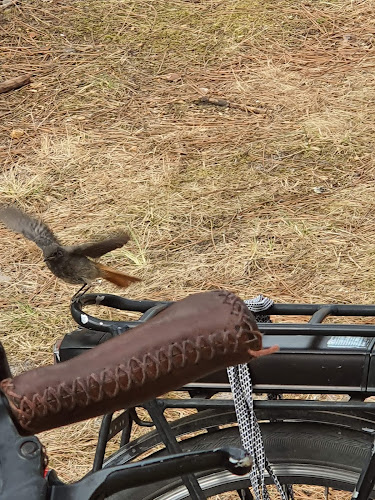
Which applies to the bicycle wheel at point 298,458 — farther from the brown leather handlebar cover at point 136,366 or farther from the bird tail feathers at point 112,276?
the bird tail feathers at point 112,276

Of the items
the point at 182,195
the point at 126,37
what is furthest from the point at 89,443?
the point at 126,37

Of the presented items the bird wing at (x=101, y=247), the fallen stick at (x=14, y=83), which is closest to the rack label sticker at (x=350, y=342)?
the bird wing at (x=101, y=247)

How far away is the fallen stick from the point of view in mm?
5820

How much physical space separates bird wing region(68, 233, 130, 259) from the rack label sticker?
1.24 metres

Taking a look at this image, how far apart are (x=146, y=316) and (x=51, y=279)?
2.50m

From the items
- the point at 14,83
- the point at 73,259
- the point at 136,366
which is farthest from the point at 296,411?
the point at 14,83

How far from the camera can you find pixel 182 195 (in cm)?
462

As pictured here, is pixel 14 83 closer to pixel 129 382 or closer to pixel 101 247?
pixel 101 247

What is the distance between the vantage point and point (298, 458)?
1.68m

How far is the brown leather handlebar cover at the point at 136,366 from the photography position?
0.96 meters

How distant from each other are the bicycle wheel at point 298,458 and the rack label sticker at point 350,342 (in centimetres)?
17

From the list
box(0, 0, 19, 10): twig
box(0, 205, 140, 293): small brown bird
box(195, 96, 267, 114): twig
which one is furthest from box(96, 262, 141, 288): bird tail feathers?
box(0, 0, 19, 10): twig

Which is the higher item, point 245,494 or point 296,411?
point 296,411

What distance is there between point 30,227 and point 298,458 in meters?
2.02
